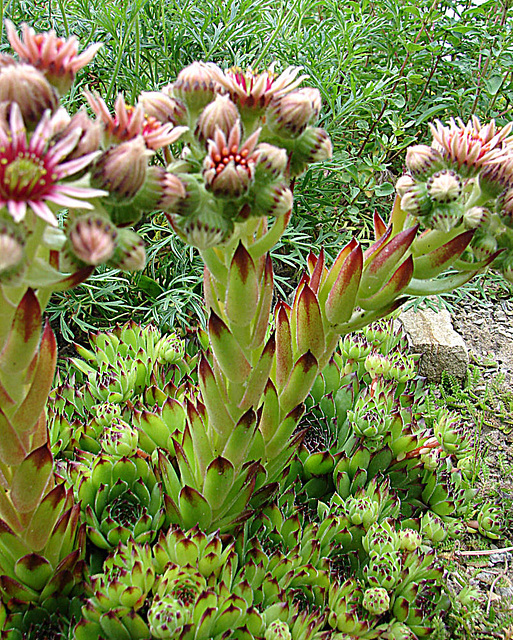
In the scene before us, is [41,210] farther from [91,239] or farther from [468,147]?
[468,147]

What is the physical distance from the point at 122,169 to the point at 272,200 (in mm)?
262

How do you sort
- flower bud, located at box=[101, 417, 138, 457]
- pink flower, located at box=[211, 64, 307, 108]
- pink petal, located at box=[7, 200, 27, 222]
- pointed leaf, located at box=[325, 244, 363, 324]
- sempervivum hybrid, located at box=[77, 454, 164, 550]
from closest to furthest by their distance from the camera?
1. pink petal, located at box=[7, 200, 27, 222]
2. pink flower, located at box=[211, 64, 307, 108]
3. pointed leaf, located at box=[325, 244, 363, 324]
4. sempervivum hybrid, located at box=[77, 454, 164, 550]
5. flower bud, located at box=[101, 417, 138, 457]

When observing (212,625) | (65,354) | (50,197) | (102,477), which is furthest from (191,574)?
(65,354)

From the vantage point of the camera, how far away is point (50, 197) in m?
0.77

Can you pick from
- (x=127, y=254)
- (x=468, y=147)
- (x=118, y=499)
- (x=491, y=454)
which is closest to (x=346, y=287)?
(x=468, y=147)

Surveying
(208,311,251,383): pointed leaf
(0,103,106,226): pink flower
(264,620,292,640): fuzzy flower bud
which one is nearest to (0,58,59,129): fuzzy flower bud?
(0,103,106,226): pink flower

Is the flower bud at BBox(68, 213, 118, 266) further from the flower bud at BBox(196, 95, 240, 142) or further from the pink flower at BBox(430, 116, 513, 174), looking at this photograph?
the pink flower at BBox(430, 116, 513, 174)

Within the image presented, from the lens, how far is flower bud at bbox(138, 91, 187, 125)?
107 centimetres

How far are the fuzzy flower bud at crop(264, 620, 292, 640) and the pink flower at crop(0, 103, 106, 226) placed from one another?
0.96 m

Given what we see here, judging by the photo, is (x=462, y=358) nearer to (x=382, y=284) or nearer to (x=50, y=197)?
(x=382, y=284)

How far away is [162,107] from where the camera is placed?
1073 mm

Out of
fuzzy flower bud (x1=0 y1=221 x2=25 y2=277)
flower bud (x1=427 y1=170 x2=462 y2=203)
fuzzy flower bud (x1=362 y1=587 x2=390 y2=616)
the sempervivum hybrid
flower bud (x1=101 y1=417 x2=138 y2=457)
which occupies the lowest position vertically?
fuzzy flower bud (x1=362 y1=587 x2=390 y2=616)

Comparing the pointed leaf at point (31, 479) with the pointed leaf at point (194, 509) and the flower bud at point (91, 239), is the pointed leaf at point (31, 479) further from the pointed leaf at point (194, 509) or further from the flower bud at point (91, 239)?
the flower bud at point (91, 239)

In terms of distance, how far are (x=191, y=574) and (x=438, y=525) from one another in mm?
737
